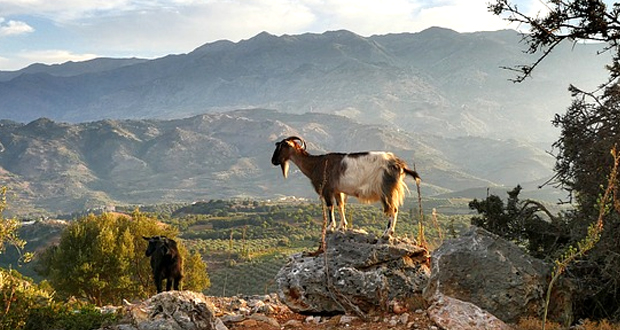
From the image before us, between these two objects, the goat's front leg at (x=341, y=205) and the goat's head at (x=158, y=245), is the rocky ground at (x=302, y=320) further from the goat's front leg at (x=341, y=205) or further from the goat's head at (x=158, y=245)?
the goat's head at (x=158, y=245)

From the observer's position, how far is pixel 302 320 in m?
10.2

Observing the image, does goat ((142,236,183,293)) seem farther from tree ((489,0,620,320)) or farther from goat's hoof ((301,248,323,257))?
tree ((489,0,620,320))

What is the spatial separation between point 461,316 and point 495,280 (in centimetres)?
101

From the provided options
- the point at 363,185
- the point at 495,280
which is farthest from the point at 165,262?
the point at 495,280

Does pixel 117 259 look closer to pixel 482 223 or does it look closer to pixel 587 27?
pixel 482 223

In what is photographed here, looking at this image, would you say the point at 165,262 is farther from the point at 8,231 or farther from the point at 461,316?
the point at 461,316

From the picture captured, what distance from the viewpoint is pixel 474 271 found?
349 inches

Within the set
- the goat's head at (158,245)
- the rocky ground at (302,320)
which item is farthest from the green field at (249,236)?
the rocky ground at (302,320)

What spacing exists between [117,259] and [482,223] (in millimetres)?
18262

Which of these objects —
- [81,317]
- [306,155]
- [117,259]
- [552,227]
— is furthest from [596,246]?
[117,259]

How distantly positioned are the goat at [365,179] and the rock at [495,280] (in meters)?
1.98

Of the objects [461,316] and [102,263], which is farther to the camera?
[102,263]

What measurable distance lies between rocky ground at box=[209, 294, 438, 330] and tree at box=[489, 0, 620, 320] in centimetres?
285

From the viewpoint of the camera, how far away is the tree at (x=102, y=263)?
83.5ft
